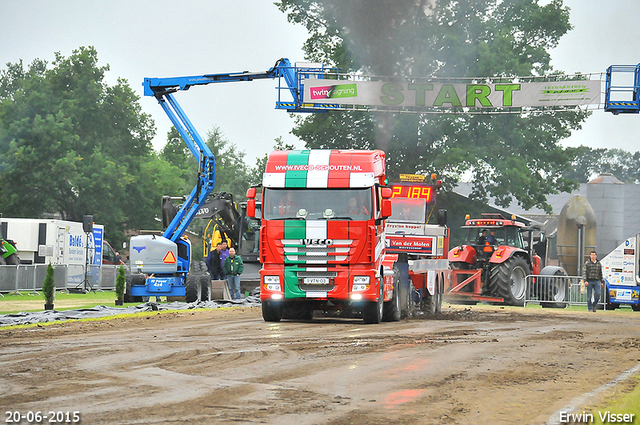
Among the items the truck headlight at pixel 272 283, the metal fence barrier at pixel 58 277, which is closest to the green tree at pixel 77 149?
the metal fence barrier at pixel 58 277

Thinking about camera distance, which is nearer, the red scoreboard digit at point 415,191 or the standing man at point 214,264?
the red scoreboard digit at point 415,191

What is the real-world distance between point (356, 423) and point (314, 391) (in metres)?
1.58

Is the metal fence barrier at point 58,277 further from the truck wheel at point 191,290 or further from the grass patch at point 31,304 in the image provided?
the truck wheel at point 191,290

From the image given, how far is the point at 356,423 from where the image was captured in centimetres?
674

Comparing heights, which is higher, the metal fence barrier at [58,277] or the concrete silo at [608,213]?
the concrete silo at [608,213]

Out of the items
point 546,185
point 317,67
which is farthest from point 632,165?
point 317,67

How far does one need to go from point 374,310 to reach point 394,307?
1.46m

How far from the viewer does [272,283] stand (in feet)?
56.9

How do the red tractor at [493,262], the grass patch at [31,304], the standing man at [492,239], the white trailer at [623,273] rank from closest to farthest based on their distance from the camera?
1. the grass patch at [31,304]
2. the red tractor at [493,262]
3. the white trailer at [623,273]
4. the standing man at [492,239]

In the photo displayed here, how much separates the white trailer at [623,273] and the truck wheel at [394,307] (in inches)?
482

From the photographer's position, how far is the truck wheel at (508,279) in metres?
27.6

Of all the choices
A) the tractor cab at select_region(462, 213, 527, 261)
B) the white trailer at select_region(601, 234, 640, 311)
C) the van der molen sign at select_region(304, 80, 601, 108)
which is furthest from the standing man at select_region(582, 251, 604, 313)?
the van der molen sign at select_region(304, 80, 601, 108)

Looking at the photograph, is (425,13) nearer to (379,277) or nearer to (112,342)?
(379,277)

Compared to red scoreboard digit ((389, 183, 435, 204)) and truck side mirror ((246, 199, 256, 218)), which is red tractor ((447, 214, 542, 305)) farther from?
truck side mirror ((246, 199, 256, 218))
